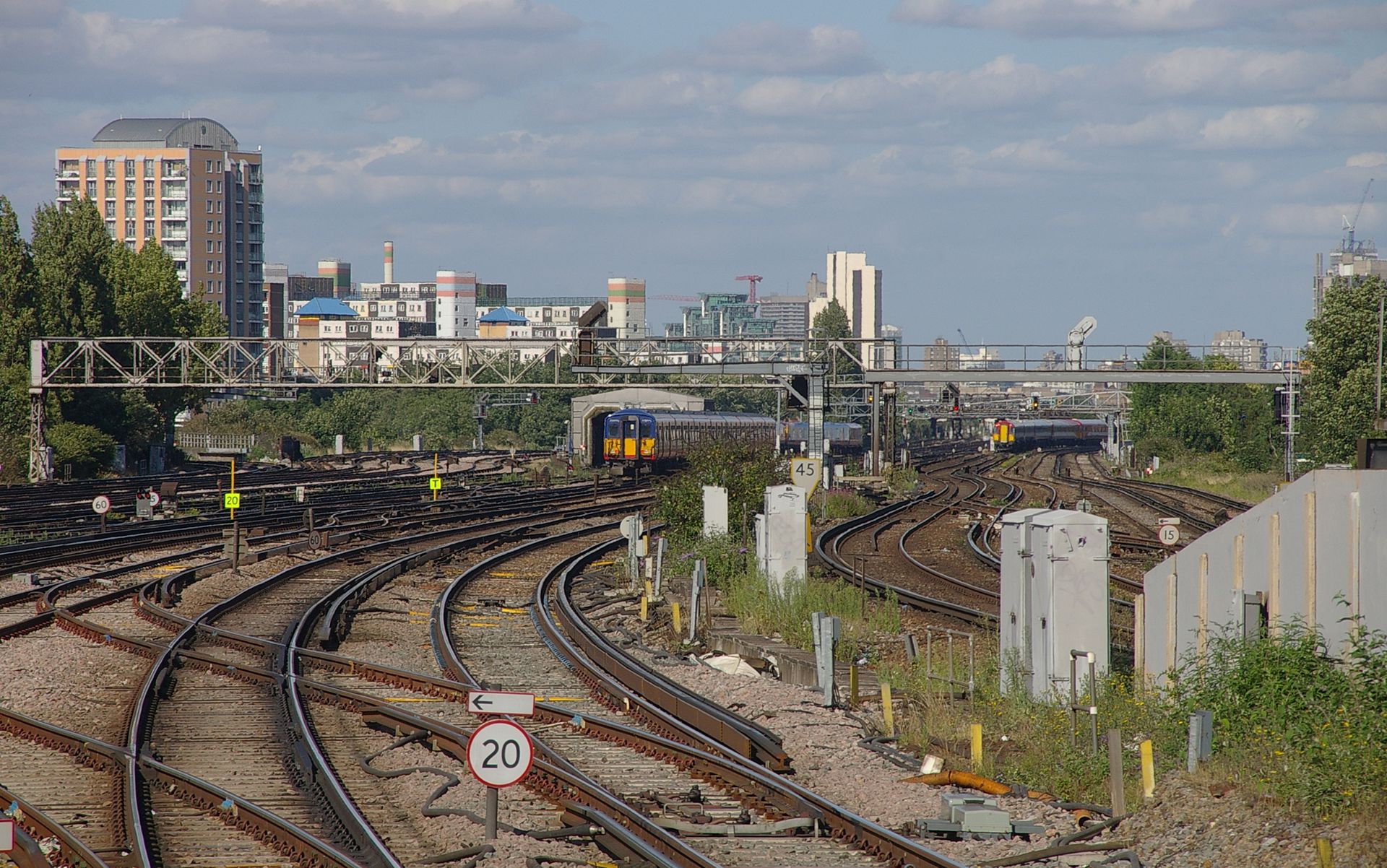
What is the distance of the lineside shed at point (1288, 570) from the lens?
431 inches

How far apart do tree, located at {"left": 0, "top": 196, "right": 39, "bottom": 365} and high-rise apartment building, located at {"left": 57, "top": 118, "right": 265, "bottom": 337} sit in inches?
4701

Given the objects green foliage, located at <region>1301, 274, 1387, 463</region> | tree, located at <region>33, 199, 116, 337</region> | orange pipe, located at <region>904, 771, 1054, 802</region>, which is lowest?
orange pipe, located at <region>904, 771, 1054, 802</region>

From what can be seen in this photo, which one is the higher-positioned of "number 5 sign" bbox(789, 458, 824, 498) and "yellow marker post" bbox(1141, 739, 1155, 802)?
"number 5 sign" bbox(789, 458, 824, 498)

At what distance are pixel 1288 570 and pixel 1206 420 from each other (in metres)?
72.6

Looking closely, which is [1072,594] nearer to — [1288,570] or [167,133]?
[1288,570]

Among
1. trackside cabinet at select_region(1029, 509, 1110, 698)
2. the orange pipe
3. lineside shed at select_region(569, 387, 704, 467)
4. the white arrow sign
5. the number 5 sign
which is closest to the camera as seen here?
the white arrow sign

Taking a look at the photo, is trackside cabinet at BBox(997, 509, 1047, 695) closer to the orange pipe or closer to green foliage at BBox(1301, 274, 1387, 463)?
the orange pipe

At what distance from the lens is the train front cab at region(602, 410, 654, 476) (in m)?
63.2

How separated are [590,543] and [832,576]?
1020cm

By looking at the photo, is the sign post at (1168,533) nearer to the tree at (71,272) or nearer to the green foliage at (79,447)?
the green foliage at (79,447)

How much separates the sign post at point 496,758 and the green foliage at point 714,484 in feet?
68.9

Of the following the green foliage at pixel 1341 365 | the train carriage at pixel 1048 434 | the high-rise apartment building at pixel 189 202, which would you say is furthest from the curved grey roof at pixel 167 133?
the green foliage at pixel 1341 365

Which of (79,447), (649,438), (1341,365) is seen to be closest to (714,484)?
(1341,365)

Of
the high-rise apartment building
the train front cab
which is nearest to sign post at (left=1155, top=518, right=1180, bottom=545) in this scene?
the train front cab
